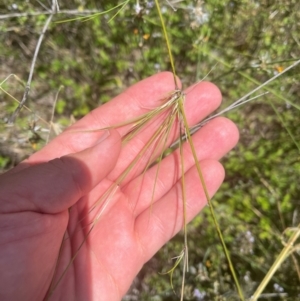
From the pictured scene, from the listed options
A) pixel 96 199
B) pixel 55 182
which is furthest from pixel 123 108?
pixel 55 182

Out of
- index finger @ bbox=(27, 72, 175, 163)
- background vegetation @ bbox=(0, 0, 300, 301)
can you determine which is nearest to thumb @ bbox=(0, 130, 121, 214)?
index finger @ bbox=(27, 72, 175, 163)

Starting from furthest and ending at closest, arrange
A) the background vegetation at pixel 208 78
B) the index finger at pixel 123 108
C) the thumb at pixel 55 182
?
the background vegetation at pixel 208 78, the index finger at pixel 123 108, the thumb at pixel 55 182

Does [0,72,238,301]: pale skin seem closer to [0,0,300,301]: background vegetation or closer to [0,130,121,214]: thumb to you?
[0,130,121,214]: thumb

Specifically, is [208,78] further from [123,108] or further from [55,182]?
[55,182]

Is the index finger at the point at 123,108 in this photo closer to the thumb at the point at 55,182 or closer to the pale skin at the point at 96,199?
the pale skin at the point at 96,199

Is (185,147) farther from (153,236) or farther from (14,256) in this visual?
(14,256)

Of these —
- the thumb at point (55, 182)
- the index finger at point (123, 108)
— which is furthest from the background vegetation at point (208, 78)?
the thumb at point (55, 182)
